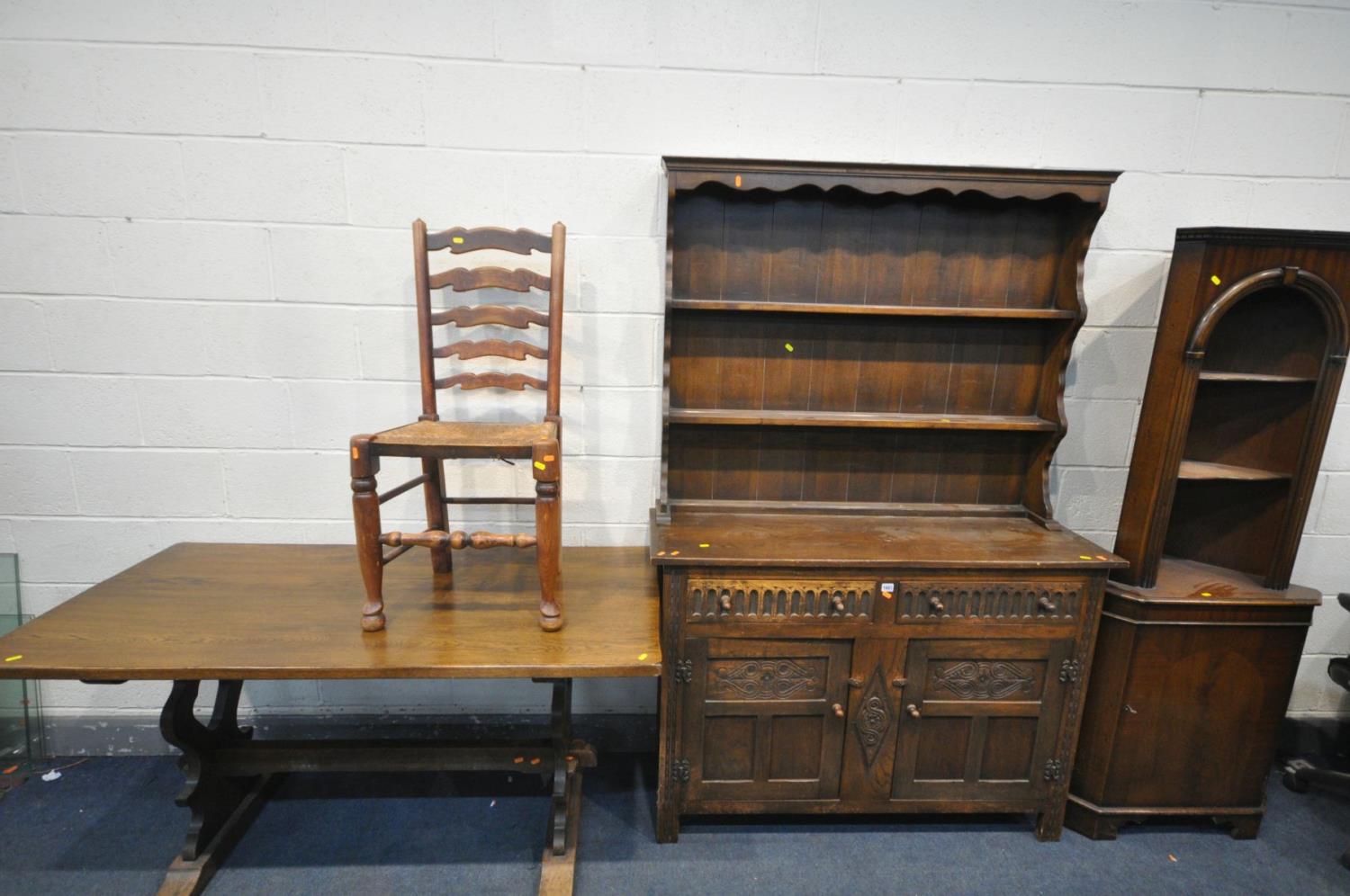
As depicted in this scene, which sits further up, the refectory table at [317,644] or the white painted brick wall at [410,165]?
the white painted brick wall at [410,165]

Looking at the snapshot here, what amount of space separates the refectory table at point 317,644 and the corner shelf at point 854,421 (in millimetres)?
481

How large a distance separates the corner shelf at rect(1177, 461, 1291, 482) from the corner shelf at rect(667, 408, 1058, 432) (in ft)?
1.21

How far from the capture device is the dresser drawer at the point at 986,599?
5.62ft

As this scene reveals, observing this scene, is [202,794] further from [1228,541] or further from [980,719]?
[1228,541]

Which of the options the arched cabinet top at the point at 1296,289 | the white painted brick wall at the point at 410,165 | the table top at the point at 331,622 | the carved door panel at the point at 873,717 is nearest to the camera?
the table top at the point at 331,622

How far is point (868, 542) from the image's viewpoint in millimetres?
1806

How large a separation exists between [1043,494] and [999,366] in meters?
0.42

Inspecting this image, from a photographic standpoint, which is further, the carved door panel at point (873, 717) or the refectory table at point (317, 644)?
the carved door panel at point (873, 717)

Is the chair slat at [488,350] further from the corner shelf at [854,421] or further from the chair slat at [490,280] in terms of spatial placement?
the corner shelf at [854,421]

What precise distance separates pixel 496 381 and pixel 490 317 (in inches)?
7.4

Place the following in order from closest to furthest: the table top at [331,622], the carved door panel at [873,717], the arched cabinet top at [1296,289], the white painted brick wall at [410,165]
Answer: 1. the table top at [331,622]
2. the arched cabinet top at [1296,289]
3. the carved door panel at [873,717]
4. the white painted brick wall at [410,165]

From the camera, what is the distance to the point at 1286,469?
185 centimetres

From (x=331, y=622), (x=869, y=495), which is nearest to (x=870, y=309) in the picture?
(x=869, y=495)

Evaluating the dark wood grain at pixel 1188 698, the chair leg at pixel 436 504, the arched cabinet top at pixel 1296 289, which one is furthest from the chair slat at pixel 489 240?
the dark wood grain at pixel 1188 698
